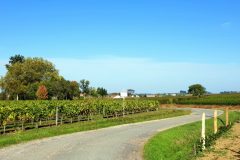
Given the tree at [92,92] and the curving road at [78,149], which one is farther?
the tree at [92,92]

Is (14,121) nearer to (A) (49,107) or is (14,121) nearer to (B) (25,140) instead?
(A) (49,107)

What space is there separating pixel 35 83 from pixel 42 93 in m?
9.24

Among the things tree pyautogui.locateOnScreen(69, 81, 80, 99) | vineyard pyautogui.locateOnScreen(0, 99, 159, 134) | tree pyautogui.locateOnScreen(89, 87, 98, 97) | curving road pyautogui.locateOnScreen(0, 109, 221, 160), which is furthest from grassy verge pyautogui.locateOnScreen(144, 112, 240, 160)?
tree pyautogui.locateOnScreen(89, 87, 98, 97)

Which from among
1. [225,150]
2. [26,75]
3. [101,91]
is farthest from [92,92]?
[225,150]

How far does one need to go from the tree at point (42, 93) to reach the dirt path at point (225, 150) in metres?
84.2

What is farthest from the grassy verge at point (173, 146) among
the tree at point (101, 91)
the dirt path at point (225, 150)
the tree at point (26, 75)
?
→ the tree at point (101, 91)

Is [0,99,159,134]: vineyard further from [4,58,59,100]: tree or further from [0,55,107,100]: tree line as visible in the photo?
[4,58,59,100]: tree

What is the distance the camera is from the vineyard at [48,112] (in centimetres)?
3209

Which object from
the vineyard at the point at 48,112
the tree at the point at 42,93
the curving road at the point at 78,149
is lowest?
the curving road at the point at 78,149

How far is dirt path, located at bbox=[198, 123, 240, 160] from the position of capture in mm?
18234

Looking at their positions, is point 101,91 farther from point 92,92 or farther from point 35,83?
point 35,83

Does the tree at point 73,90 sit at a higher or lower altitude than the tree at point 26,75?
lower

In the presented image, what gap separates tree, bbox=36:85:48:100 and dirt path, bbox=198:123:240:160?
84.2 m

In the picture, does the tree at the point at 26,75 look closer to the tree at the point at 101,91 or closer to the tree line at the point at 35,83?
the tree line at the point at 35,83
